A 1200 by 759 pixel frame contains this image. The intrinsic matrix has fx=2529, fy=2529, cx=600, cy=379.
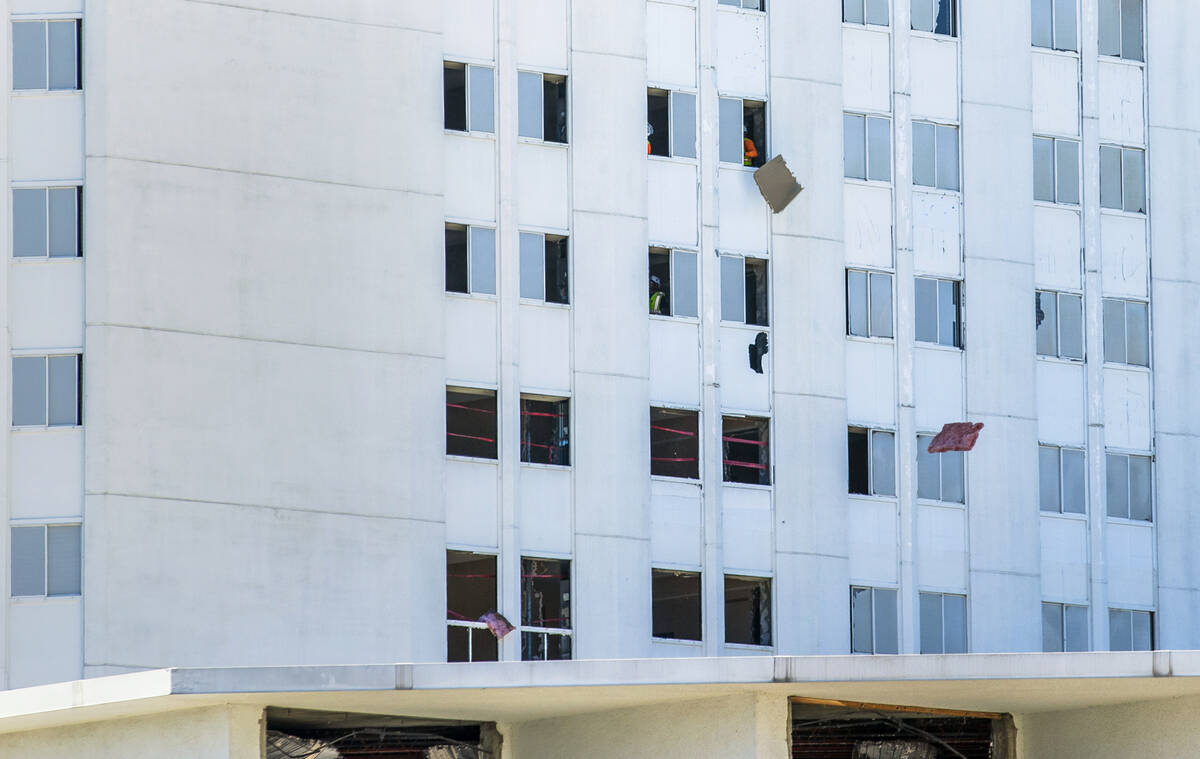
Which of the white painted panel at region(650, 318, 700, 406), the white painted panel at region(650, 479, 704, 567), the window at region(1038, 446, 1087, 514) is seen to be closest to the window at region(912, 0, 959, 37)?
the white painted panel at region(650, 318, 700, 406)

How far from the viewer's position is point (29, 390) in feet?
144

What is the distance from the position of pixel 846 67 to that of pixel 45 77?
1532 centimetres

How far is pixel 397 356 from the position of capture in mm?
44719

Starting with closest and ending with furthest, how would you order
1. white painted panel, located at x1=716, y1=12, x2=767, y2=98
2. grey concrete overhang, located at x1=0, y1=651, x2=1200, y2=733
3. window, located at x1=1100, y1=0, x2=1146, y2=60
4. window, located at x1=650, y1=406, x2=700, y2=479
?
grey concrete overhang, located at x1=0, y1=651, x2=1200, y2=733 → window, located at x1=650, y1=406, x2=700, y2=479 → white painted panel, located at x1=716, y1=12, x2=767, y2=98 → window, located at x1=1100, y1=0, x2=1146, y2=60

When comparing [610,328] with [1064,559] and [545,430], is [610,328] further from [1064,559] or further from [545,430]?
[1064,559]

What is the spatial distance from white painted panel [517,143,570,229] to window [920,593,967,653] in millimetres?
10230

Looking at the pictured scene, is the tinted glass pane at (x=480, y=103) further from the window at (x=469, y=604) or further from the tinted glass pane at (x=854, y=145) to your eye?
the window at (x=469, y=604)

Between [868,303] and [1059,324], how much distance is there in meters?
4.41

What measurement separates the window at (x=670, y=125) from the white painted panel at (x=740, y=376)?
347 cm

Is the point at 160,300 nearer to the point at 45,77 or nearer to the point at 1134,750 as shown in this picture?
the point at 45,77

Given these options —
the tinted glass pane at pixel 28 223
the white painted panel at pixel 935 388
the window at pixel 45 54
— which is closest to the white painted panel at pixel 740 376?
the white painted panel at pixel 935 388

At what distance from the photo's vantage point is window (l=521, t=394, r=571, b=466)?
45.8m

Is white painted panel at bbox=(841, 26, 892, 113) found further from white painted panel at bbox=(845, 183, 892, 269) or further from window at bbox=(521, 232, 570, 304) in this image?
window at bbox=(521, 232, 570, 304)

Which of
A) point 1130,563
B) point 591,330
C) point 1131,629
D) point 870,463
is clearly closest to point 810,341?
point 870,463
